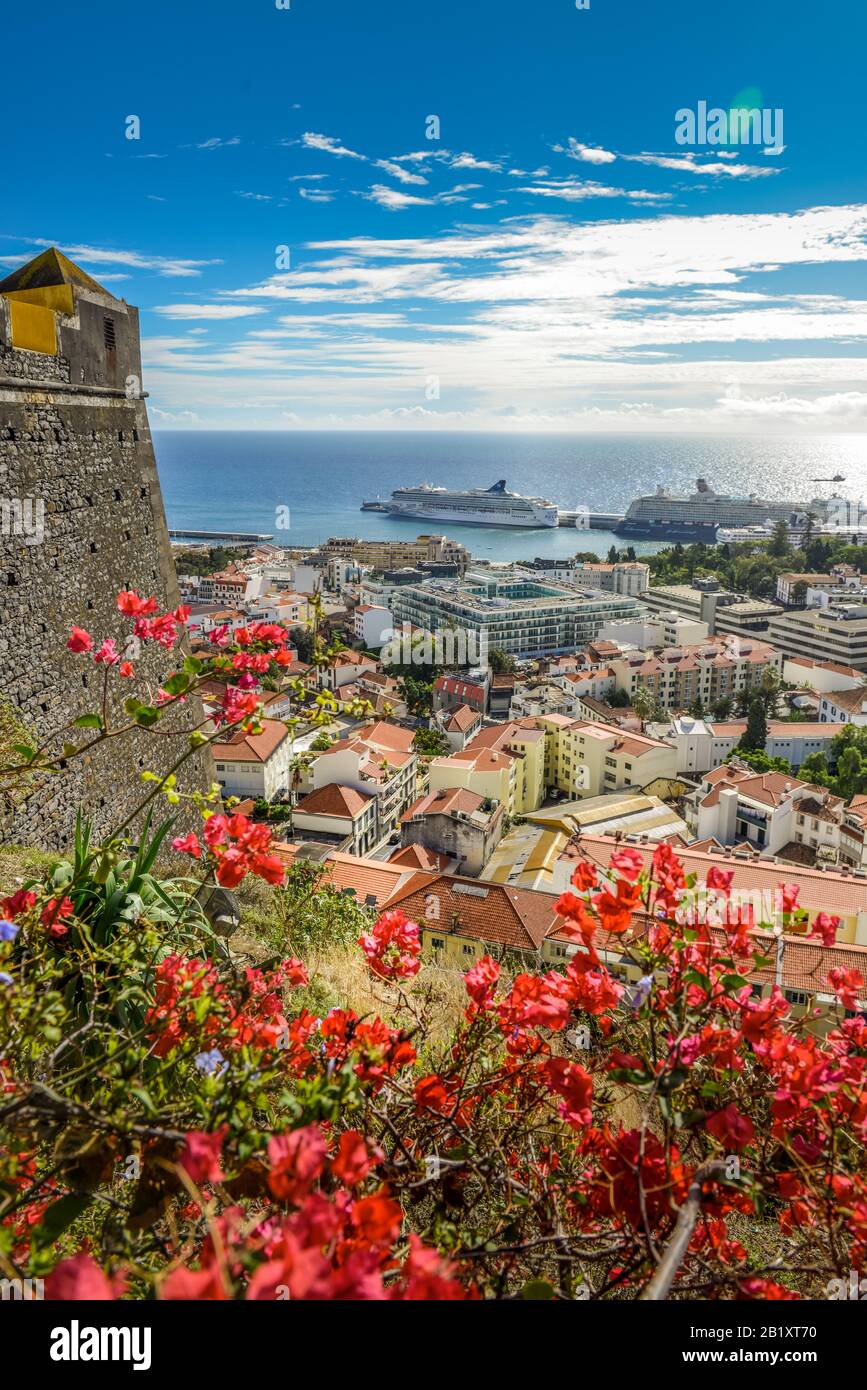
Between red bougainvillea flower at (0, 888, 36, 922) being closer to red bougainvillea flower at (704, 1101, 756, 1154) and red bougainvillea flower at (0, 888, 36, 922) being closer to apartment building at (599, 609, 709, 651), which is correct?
red bougainvillea flower at (704, 1101, 756, 1154)

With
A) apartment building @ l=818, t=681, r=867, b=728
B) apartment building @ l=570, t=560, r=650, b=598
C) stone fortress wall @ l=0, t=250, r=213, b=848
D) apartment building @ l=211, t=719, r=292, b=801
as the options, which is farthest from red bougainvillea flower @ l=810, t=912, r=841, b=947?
apartment building @ l=570, t=560, r=650, b=598

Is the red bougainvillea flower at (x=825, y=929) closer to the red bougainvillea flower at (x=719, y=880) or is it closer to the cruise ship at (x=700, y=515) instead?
the red bougainvillea flower at (x=719, y=880)

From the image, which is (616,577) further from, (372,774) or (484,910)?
(484,910)

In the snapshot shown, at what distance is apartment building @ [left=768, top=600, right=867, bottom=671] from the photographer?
36.4 meters

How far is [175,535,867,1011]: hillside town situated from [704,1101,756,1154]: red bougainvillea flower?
0.54 metres

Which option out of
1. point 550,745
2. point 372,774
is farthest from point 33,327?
point 550,745

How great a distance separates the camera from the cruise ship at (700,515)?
243ft

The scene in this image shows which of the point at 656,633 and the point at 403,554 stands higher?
the point at 403,554

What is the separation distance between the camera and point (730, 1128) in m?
1.50

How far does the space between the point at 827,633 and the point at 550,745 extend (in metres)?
19.7

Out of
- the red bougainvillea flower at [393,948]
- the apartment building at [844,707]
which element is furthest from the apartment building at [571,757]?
the red bougainvillea flower at [393,948]
